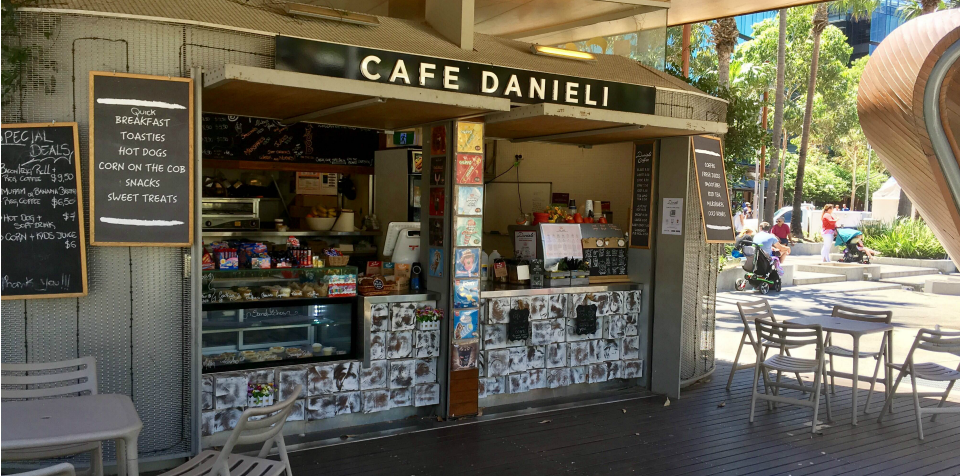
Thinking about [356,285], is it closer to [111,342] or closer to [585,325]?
[111,342]

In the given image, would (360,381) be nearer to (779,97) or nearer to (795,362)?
(795,362)

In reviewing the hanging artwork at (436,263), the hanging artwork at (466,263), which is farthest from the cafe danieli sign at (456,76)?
the hanging artwork at (436,263)

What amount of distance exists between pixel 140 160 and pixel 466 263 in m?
2.48

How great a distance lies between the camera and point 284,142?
25.8 feet

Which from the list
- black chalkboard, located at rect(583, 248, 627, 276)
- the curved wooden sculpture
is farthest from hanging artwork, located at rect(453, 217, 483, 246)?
the curved wooden sculpture

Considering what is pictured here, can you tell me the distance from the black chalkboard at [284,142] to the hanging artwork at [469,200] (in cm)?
276

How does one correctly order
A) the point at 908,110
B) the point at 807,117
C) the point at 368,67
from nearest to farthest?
the point at 368,67 → the point at 908,110 → the point at 807,117

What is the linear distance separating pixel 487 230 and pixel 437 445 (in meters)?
3.61

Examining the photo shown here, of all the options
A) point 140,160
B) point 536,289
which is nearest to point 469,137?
point 536,289

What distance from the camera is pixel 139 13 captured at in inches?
178

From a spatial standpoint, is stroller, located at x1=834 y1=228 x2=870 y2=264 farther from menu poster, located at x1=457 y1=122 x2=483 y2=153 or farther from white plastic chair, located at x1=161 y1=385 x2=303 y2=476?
white plastic chair, located at x1=161 y1=385 x2=303 y2=476

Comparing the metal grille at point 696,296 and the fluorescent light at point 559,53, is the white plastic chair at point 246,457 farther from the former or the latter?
the metal grille at point 696,296

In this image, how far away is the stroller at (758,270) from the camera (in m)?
15.5

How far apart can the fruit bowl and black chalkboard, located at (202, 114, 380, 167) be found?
0.62 metres
